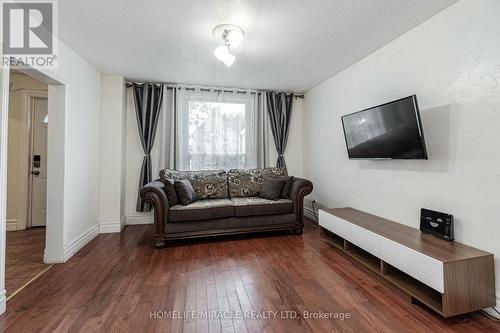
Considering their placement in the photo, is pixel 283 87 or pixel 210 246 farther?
pixel 283 87

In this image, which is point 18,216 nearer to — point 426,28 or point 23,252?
point 23,252

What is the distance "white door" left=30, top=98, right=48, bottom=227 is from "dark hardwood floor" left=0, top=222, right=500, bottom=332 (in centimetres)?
158

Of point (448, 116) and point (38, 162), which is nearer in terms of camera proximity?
point (448, 116)

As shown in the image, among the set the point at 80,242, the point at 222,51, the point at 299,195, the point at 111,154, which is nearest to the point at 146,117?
the point at 111,154

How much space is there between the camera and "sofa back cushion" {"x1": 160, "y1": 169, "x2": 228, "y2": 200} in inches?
139

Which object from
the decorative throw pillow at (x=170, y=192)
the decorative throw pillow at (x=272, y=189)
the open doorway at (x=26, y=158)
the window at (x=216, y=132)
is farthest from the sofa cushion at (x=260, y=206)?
the open doorway at (x=26, y=158)

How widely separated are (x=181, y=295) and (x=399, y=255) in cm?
183

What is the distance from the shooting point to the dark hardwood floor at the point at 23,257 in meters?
2.14

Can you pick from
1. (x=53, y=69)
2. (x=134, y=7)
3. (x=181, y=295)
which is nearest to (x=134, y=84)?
(x=53, y=69)

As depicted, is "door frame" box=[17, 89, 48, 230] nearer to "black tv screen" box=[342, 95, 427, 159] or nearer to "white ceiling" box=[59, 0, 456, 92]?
"white ceiling" box=[59, 0, 456, 92]

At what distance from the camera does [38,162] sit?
3.70 metres

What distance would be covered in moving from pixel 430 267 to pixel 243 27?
253cm

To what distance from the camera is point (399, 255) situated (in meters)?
1.89

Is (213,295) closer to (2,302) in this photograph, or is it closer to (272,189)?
(2,302)
